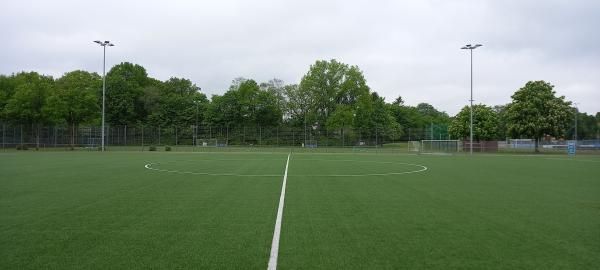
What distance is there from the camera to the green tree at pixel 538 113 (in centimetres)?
4941

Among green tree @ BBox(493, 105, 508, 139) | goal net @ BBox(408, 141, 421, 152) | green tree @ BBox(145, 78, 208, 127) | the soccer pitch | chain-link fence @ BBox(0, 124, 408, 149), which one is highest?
green tree @ BBox(145, 78, 208, 127)

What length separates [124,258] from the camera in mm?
5305

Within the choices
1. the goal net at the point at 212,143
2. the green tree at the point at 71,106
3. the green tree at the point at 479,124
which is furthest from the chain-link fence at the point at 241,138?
the green tree at the point at 479,124

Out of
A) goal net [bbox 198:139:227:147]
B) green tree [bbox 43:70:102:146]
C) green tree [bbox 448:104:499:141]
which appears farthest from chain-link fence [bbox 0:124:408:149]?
green tree [bbox 448:104:499:141]

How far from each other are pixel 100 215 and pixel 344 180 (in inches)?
342

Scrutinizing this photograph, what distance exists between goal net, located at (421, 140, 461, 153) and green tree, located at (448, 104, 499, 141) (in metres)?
9.23

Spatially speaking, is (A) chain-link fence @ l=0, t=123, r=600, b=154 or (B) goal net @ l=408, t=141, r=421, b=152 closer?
(B) goal net @ l=408, t=141, r=421, b=152

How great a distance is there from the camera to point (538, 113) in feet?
164

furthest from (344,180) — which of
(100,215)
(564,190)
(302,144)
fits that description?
(302,144)

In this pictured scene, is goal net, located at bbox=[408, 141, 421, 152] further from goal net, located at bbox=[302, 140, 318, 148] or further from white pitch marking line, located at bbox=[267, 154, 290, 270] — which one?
white pitch marking line, located at bbox=[267, 154, 290, 270]

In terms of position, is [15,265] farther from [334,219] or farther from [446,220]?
[446,220]

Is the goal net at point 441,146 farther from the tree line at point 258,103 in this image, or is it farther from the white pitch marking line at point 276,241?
the white pitch marking line at point 276,241

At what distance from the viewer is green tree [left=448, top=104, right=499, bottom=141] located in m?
55.3

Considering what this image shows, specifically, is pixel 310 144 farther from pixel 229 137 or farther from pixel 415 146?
pixel 415 146
